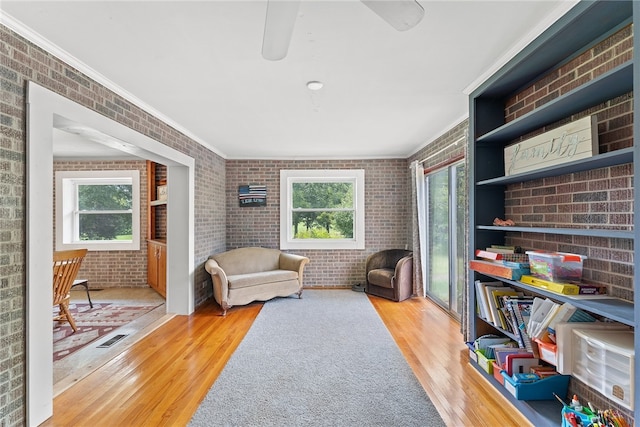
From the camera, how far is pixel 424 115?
11.8ft

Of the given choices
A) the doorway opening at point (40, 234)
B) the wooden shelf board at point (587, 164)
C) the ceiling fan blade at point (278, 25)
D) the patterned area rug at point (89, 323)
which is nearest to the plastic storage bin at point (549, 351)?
the wooden shelf board at point (587, 164)

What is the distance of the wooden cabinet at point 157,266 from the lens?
527 centimetres

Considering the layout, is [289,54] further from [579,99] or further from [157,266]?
[157,266]

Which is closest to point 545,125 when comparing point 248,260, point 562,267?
point 562,267

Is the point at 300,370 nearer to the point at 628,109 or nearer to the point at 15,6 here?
the point at 628,109

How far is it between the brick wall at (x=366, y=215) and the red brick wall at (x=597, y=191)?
3508 mm

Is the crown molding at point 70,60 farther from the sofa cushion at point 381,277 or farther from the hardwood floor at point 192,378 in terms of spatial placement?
the sofa cushion at point 381,277

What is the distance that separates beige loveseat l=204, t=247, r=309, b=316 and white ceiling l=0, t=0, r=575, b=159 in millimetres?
2095

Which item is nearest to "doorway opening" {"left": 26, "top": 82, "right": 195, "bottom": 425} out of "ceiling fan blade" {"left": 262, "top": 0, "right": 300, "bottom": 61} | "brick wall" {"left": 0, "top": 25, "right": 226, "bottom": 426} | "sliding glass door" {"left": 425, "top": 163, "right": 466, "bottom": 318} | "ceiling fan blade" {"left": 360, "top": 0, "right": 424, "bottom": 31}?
"brick wall" {"left": 0, "top": 25, "right": 226, "bottom": 426}

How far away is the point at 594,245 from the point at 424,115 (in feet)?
7.10

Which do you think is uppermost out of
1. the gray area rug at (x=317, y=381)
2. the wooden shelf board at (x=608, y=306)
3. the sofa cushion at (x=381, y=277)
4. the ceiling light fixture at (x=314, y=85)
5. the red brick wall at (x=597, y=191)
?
the ceiling light fixture at (x=314, y=85)

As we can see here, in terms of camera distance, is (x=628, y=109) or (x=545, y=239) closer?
(x=628, y=109)

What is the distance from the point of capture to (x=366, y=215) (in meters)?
5.94

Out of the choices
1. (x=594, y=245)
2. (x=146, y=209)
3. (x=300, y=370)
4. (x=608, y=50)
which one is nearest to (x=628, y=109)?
(x=608, y=50)
